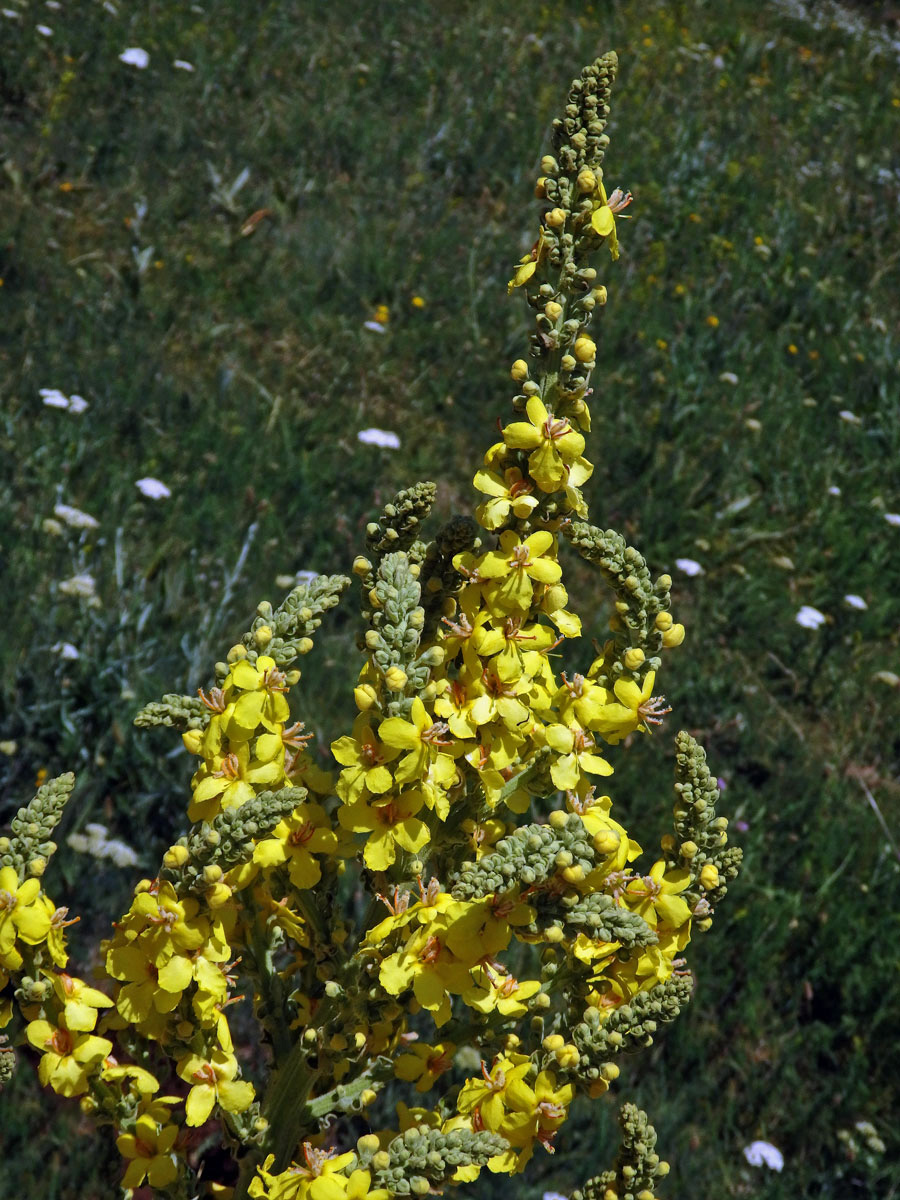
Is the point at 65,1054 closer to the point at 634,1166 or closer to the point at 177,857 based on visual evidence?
the point at 177,857

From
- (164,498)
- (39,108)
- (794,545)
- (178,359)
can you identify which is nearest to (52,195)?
(39,108)

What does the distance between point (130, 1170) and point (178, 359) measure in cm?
480

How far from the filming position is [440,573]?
1626mm

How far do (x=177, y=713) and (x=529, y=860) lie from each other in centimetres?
54

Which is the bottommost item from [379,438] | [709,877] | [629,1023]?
[379,438]

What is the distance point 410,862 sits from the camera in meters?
1.51

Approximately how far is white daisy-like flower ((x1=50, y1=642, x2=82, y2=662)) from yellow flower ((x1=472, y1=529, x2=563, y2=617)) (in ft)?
8.34

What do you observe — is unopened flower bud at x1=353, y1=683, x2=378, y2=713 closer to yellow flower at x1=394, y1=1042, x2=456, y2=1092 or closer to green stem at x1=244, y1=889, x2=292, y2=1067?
green stem at x1=244, y1=889, x2=292, y2=1067

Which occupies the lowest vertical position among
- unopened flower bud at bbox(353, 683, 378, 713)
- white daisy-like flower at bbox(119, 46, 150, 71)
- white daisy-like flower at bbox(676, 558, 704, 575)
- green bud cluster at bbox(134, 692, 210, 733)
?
white daisy-like flower at bbox(676, 558, 704, 575)

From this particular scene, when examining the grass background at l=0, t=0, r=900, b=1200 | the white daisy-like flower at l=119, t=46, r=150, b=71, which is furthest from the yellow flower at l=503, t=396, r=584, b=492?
the white daisy-like flower at l=119, t=46, r=150, b=71

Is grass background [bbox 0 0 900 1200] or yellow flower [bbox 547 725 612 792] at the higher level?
yellow flower [bbox 547 725 612 792]

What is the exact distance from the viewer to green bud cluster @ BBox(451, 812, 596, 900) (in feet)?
4.30

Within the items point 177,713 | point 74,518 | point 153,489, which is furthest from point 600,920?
point 153,489

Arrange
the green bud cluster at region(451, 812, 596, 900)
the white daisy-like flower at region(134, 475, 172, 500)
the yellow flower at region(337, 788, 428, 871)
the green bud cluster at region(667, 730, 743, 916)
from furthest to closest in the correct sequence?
1. the white daisy-like flower at region(134, 475, 172, 500)
2. the green bud cluster at region(667, 730, 743, 916)
3. the yellow flower at region(337, 788, 428, 871)
4. the green bud cluster at region(451, 812, 596, 900)
